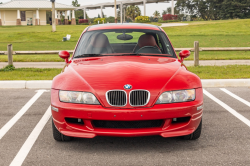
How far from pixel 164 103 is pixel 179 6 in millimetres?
110034

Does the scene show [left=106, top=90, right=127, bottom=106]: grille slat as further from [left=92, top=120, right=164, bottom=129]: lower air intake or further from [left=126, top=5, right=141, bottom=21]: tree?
[left=126, top=5, right=141, bottom=21]: tree

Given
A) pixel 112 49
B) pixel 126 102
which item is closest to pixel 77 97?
pixel 126 102

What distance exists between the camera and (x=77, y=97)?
3723 millimetres

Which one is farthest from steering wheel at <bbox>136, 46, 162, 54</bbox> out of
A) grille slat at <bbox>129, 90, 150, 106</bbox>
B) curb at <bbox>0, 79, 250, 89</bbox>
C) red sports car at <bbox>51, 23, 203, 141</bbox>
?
curb at <bbox>0, 79, 250, 89</bbox>

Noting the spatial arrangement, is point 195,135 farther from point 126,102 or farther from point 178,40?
point 178,40

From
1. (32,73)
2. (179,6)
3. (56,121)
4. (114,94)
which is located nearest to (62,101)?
(56,121)

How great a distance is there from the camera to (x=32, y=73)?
33.6 ft

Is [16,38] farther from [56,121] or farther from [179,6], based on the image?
[179,6]

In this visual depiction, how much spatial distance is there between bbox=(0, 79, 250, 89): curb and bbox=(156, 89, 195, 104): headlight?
465 cm

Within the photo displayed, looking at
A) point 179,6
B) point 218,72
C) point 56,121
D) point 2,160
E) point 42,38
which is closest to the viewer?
point 2,160

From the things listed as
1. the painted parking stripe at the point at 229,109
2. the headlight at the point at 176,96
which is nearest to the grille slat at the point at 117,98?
the headlight at the point at 176,96

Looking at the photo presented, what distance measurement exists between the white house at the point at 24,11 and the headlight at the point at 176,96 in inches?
2834

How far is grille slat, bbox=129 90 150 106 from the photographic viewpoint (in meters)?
3.62

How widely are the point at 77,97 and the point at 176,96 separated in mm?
1118
